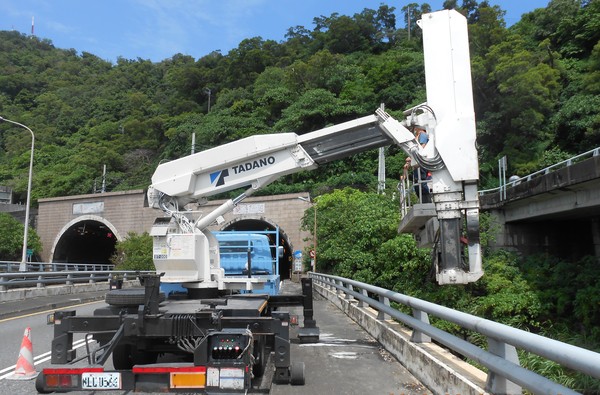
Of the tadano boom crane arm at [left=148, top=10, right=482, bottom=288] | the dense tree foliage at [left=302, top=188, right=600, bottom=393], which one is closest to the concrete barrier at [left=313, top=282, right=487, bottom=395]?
the tadano boom crane arm at [left=148, top=10, right=482, bottom=288]

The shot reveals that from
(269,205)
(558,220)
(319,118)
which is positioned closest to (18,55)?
(319,118)

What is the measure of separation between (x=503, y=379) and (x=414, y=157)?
13.9 feet

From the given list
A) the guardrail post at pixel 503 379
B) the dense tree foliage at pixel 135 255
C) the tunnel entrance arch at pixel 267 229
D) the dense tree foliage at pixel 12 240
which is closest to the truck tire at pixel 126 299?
the guardrail post at pixel 503 379

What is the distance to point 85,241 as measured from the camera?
58.2 m

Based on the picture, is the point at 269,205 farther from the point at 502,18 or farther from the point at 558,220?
the point at 502,18

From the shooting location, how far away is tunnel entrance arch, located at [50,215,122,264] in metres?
48.2

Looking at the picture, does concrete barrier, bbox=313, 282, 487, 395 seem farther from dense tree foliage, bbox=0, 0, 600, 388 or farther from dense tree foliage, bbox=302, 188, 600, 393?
dense tree foliage, bbox=0, 0, 600, 388

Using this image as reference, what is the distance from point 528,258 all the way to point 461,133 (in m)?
18.4

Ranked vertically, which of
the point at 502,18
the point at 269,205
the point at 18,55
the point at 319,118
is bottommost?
the point at 269,205

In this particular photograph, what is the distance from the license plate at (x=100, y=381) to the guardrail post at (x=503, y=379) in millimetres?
3446

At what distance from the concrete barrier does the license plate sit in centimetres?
335

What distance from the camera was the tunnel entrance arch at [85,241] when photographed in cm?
4825

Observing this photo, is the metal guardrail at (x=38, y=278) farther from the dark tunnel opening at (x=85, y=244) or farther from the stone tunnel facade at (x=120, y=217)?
the dark tunnel opening at (x=85, y=244)

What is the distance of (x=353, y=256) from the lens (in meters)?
27.7
